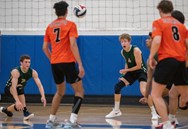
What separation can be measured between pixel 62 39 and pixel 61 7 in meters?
0.54

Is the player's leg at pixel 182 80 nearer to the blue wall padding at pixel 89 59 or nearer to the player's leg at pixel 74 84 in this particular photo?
the player's leg at pixel 74 84

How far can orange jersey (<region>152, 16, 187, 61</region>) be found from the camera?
20.8ft

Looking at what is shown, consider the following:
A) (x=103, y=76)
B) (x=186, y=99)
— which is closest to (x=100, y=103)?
(x=103, y=76)

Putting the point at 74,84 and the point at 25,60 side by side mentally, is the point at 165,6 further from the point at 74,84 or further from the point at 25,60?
the point at 25,60

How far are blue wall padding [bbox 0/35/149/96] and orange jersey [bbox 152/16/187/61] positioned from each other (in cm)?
740

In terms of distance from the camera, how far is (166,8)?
649cm

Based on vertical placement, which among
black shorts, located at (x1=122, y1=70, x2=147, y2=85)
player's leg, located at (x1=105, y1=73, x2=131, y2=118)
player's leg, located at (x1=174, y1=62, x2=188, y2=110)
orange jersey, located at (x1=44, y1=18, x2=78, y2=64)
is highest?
orange jersey, located at (x1=44, y1=18, x2=78, y2=64)

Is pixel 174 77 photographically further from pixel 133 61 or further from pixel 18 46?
pixel 18 46

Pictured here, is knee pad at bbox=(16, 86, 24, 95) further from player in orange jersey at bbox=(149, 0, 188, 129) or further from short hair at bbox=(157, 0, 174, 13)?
short hair at bbox=(157, 0, 174, 13)

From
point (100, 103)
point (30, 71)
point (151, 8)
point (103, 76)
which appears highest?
point (151, 8)

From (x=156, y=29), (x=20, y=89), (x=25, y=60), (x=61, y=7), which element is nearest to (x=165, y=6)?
(x=156, y=29)

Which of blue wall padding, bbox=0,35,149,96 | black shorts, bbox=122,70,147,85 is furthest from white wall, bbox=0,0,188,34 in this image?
black shorts, bbox=122,70,147,85

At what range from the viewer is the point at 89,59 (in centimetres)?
1428

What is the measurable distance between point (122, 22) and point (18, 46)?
3.61 metres
